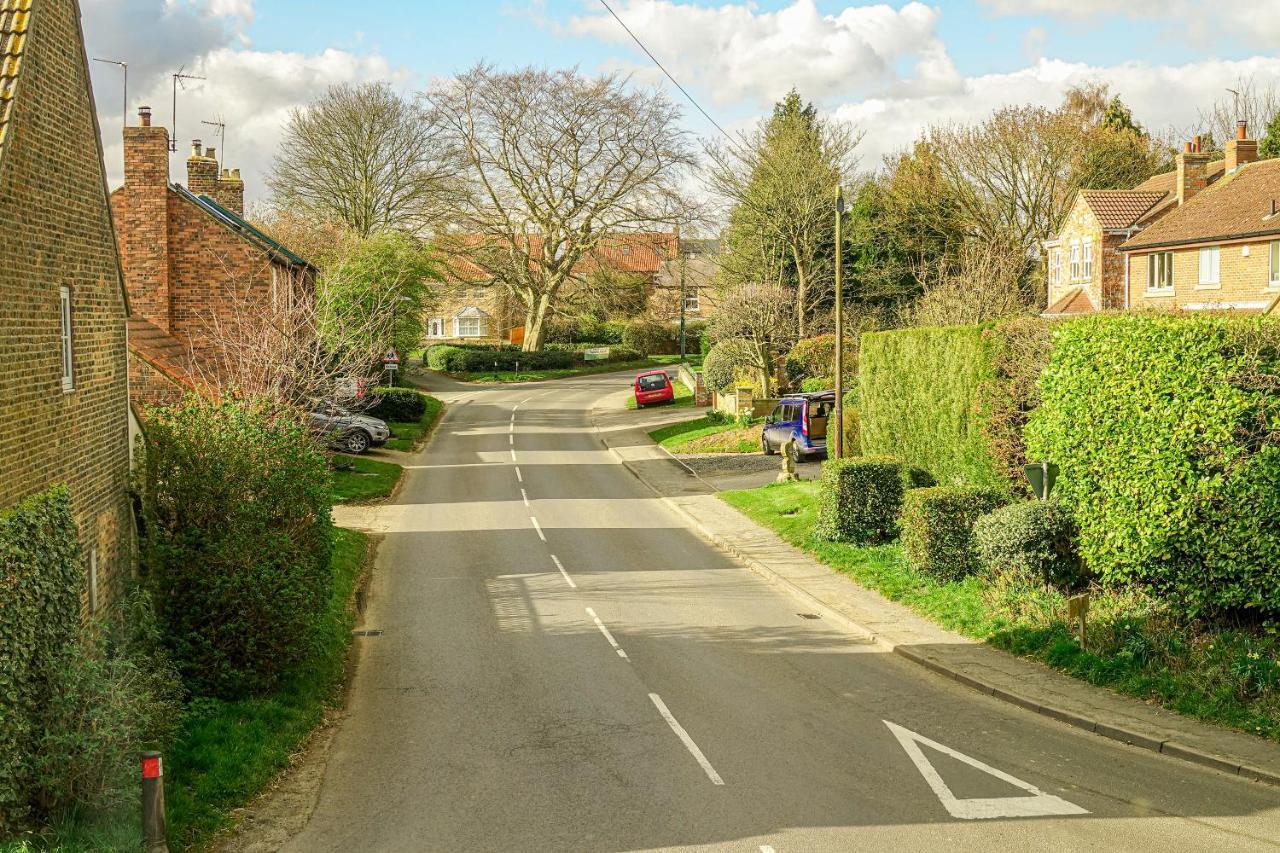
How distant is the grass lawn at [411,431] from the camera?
1698 inches

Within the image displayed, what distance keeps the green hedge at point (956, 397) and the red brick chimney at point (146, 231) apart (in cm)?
1707

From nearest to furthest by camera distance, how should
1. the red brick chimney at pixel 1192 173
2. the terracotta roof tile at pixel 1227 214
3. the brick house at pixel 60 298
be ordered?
the brick house at pixel 60 298
the terracotta roof tile at pixel 1227 214
the red brick chimney at pixel 1192 173

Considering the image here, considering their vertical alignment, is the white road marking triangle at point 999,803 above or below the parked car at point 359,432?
below

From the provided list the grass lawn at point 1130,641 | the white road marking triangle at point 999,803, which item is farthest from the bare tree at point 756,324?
the white road marking triangle at point 999,803

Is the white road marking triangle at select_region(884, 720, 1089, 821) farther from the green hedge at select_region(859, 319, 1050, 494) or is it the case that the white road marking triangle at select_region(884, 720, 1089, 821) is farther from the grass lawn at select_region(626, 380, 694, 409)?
the grass lawn at select_region(626, 380, 694, 409)

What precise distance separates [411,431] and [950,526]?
30.7 metres

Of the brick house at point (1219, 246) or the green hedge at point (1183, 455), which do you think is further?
the brick house at point (1219, 246)

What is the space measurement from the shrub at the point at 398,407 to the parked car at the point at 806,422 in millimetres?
18506

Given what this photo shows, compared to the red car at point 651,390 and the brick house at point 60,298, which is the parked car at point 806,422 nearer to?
the red car at point 651,390

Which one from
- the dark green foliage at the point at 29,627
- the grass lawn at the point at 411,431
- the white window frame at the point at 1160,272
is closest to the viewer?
the dark green foliage at the point at 29,627

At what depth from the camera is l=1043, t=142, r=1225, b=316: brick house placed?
147 ft

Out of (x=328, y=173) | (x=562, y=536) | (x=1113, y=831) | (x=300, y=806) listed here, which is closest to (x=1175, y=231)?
(x=562, y=536)

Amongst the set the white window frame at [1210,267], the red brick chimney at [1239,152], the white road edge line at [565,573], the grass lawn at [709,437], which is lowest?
the white road edge line at [565,573]

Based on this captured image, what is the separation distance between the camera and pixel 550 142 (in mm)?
64750
